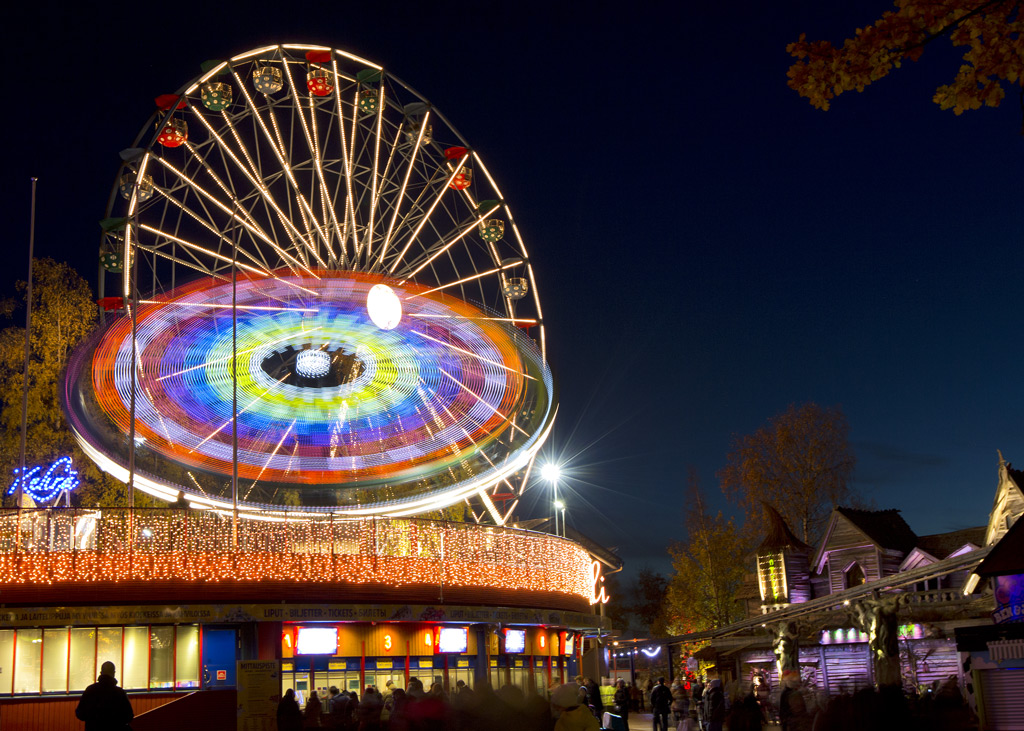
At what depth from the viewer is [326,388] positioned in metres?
31.9

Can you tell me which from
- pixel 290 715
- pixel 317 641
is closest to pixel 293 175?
pixel 317 641

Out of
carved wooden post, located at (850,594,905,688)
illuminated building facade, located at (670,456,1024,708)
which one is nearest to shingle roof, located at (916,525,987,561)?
illuminated building facade, located at (670,456,1024,708)

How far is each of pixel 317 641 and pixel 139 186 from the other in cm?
1411

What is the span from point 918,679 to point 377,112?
85.9ft

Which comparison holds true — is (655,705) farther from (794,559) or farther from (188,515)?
(794,559)

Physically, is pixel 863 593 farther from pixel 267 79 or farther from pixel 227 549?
pixel 267 79

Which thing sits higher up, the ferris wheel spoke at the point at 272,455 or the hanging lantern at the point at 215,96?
the hanging lantern at the point at 215,96

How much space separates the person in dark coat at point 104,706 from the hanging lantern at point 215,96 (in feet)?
74.8

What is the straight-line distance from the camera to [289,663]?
24078 millimetres

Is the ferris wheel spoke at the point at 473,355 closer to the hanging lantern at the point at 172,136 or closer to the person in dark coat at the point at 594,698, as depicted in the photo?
the hanging lantern at the point at 172,136

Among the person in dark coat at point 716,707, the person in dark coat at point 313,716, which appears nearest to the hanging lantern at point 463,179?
the person in dark coat at point 716,707

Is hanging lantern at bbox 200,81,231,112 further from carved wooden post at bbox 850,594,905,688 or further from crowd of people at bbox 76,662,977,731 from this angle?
carved wooden post at bbox 850,594,905,688

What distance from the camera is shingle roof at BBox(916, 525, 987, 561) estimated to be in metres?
40.2

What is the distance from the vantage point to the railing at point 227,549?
22422 mm
